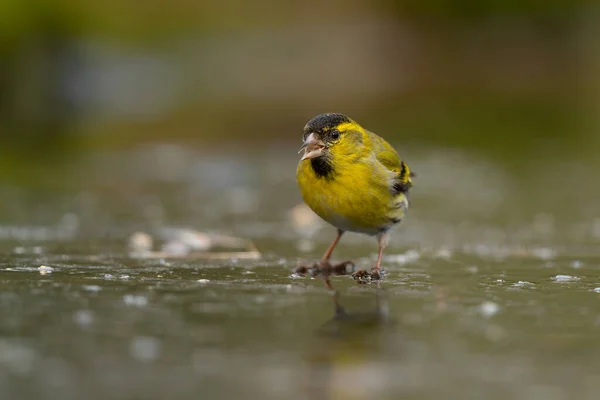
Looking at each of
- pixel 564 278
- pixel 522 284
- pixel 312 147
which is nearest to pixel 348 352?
pixel 522 284

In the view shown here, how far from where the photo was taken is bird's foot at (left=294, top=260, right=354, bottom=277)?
6644 millimetres

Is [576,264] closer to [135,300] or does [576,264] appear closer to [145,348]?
[135,300]

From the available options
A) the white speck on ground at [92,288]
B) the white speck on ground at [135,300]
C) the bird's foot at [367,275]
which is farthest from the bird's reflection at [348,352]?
the white speck on ground at [92,288]

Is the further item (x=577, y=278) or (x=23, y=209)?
(x=23, y=209)

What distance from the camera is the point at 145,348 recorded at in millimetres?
4230

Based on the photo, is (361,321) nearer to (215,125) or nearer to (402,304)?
(402,304)

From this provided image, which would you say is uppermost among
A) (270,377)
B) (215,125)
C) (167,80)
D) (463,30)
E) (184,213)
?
(463,30)

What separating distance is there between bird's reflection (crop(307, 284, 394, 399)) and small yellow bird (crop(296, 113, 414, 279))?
4.57ft

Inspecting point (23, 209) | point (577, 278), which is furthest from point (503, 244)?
point (23, 209)

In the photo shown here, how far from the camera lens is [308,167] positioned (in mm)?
6742

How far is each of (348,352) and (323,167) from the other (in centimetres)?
257

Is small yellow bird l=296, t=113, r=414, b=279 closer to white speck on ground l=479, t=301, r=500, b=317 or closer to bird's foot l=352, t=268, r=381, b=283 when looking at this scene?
bird's foot l=352, t=268, r=381, b=283

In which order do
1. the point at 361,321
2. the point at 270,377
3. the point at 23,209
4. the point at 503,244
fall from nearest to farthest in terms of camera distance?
1. the point at 270,377
2. the point at 361,321
3. the point at 503,244
4. the point at 23,209

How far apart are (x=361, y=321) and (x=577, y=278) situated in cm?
192
